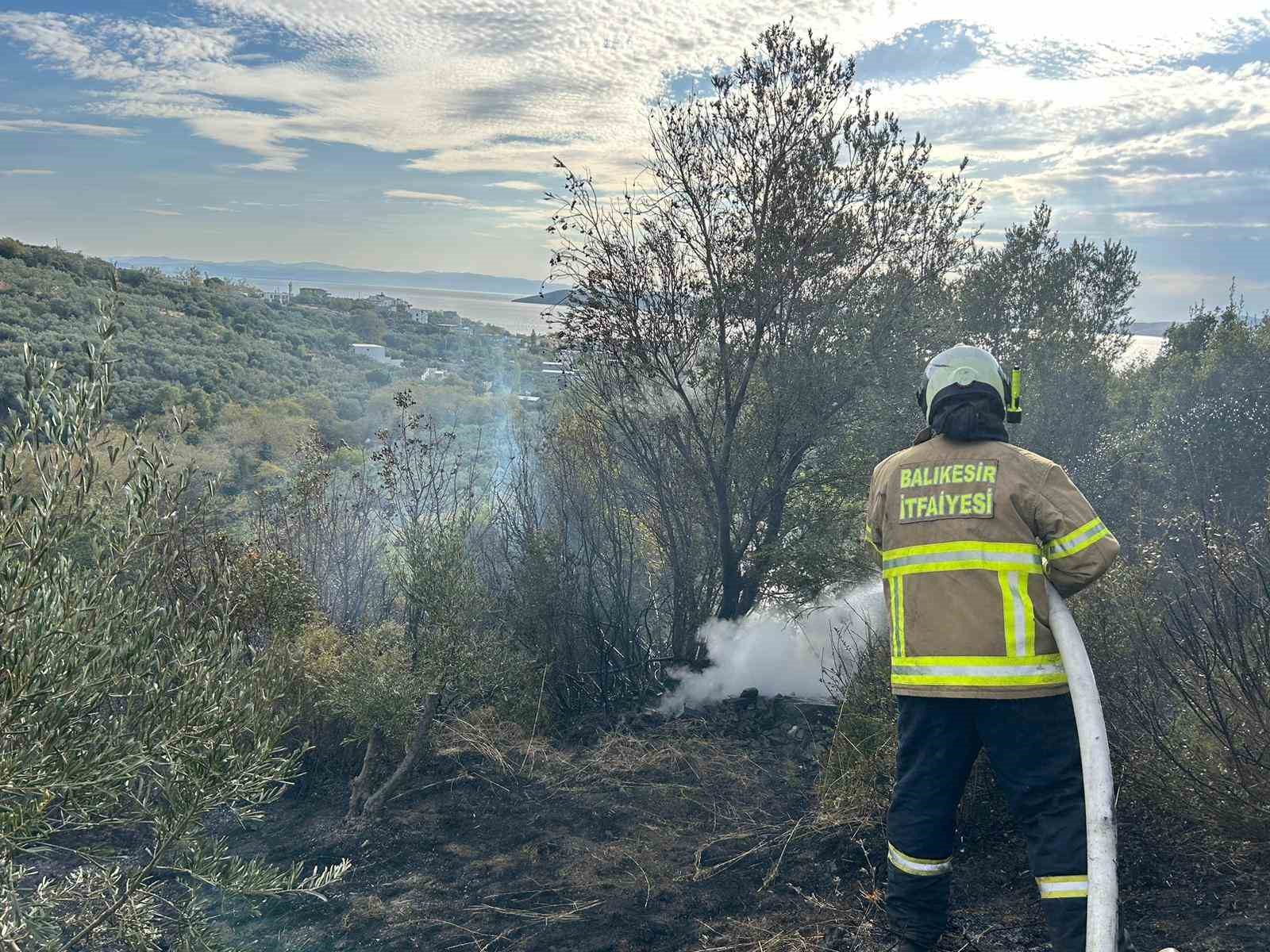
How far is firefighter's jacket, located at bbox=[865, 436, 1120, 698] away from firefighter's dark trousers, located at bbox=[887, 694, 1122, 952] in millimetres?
106

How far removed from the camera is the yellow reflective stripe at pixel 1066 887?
2.92m

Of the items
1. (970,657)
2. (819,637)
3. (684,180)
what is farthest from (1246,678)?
(684,180)

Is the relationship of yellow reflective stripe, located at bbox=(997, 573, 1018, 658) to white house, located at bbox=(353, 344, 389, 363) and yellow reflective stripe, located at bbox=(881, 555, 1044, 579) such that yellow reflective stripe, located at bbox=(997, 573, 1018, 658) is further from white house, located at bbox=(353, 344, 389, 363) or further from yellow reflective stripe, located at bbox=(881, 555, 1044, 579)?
white house, located at bbox=(353, 344, 389, 363)

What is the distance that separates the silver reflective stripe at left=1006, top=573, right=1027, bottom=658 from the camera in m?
3.12

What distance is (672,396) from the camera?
8.37 metres

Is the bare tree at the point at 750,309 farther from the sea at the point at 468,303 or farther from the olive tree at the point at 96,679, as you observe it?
the olive tree at the point at 96,679

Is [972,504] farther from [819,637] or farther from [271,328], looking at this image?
[271,328]

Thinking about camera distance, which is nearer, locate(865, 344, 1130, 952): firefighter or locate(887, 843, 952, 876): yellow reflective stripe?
locate(865, 344, 1130, 952): firefighter

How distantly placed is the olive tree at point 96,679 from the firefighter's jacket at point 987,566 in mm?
2596

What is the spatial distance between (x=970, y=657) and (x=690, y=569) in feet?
18.2

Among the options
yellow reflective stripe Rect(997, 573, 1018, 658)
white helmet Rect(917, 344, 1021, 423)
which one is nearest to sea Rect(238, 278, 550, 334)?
white helmet Rect(917, 344, 1021, 423)

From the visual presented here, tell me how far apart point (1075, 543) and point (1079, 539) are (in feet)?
0.06

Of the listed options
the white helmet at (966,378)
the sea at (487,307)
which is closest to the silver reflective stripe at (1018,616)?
the white helmet at (966,378)

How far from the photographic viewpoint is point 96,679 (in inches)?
118
